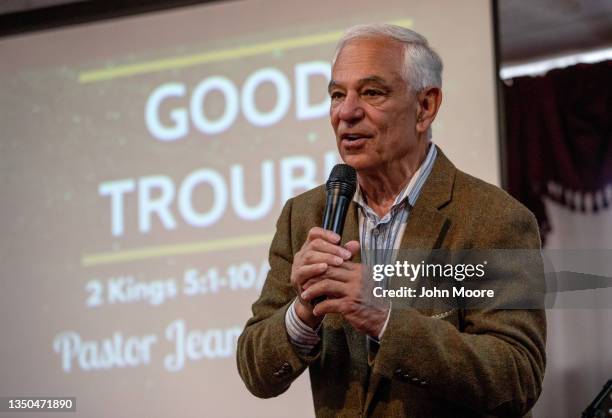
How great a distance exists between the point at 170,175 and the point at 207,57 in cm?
52

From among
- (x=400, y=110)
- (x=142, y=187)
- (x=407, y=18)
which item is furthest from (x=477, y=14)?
(x=400, y=110)

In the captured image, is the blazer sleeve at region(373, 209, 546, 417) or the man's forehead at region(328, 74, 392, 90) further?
the man's forehead at region(328, 74, 392, 90)

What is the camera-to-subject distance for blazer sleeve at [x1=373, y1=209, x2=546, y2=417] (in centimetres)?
161

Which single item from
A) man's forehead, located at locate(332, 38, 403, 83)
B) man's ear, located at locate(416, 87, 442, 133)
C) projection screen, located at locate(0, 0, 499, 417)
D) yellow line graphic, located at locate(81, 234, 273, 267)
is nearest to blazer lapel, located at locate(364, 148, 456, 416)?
man's ear, located at locate(416, 87, 442, 133)

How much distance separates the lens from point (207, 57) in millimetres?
3988

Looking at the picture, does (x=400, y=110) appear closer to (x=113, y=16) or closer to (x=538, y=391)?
(x=538, y=391)

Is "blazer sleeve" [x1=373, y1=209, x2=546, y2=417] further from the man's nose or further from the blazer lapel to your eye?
the man's nose

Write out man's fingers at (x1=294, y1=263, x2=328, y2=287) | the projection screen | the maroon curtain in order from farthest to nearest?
the maroon curtain, the projection screen, man's fingers at (x1=294, y1=263, x2=328, y2=287)

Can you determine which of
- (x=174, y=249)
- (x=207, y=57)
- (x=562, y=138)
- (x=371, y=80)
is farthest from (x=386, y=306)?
(x=562, y=138)

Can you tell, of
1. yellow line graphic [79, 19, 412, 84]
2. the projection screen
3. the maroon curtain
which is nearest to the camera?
the projection screen

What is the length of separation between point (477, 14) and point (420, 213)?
2.03 metres

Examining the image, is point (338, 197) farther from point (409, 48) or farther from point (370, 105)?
point (409, 48)

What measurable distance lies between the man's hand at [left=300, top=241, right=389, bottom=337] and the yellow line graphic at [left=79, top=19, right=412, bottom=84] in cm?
231

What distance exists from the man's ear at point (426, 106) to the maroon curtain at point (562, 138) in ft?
10.4
